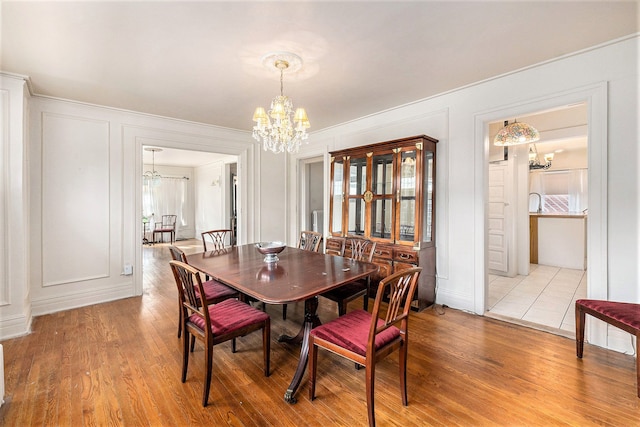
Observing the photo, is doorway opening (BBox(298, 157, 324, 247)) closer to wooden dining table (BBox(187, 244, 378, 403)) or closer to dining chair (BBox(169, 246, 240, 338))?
wooden dining table (BBox(187, 244, 378, 403))

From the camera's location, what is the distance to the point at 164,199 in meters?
8.86

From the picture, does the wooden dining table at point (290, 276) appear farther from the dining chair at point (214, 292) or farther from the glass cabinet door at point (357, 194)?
the glass cabinet door at point (357, 194)

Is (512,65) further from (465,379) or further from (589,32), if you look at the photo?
(465,379)

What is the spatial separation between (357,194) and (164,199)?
7.43m

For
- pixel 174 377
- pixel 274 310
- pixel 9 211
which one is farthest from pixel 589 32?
pixel 9 211

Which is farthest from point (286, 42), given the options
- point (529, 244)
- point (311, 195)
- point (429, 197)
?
point (529, 244)

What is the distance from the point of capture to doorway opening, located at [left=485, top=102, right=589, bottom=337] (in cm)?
325

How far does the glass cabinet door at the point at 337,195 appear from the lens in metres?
3.93

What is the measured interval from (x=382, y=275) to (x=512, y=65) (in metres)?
2.41

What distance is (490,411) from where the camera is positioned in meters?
1.66

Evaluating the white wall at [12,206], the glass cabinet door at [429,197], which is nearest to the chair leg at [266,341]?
the glass cabinet door at [429,197]

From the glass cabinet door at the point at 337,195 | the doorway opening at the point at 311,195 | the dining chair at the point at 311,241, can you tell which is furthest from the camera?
the doorway opening at the point at 311,195

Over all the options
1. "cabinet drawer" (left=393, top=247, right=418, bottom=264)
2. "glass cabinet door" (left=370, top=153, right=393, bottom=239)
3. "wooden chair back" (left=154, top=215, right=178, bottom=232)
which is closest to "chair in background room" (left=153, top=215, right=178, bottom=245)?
"wooden chair back" (left=154, top=215, right=178, bottom=232)

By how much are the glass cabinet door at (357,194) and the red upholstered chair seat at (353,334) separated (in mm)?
1898
